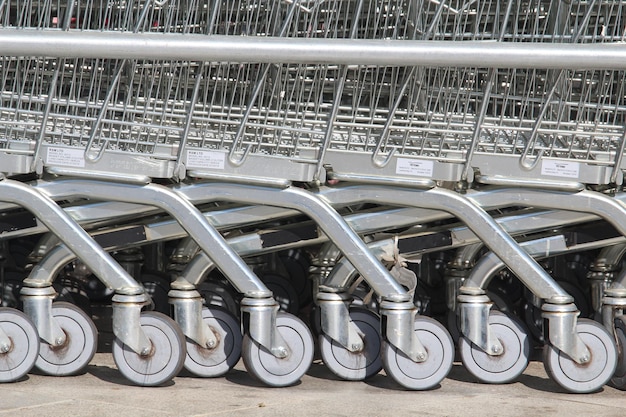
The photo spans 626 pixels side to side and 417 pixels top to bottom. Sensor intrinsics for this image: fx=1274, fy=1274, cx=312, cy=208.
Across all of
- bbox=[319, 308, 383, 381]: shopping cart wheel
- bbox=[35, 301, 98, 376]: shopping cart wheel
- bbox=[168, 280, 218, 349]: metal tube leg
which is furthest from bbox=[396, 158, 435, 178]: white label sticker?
bbox=[35, 301, 98, 376]: shopping cart wheel

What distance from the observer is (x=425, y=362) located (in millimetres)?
5676

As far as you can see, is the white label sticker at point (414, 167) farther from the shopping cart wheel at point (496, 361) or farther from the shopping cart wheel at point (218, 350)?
the shopping cart wheel at point (218, 350)

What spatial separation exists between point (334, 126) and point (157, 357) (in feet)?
4.29

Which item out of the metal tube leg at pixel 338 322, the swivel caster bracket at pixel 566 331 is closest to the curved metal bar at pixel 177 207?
the metal tube leg at pixel 338 322

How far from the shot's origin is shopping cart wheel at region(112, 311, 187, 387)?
560 centimetres

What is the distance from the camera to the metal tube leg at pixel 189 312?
5.70 meters

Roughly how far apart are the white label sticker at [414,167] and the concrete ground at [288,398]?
38.2 inches

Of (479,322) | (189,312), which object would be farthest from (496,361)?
(189,312)

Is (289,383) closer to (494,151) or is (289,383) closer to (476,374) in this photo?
(476,374)

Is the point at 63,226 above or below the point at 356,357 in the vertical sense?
above

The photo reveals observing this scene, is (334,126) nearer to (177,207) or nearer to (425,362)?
→ (177,207)

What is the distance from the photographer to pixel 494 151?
A: 5.83m

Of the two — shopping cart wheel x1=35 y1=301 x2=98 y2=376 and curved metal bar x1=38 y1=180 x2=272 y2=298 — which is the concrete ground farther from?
curved metal bar x1=38 y1=180 x2=272 y2=298

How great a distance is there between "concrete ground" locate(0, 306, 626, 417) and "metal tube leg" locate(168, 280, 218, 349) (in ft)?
0.71
